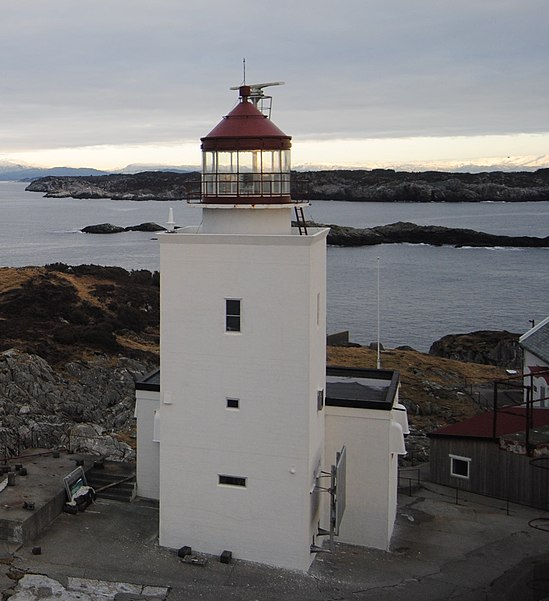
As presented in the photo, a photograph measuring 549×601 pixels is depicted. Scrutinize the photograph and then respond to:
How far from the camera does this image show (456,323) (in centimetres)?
5503

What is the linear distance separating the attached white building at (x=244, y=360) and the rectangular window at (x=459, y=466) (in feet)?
17.7

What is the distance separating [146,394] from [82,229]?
12172cm

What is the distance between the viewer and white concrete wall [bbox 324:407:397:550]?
45.3ft

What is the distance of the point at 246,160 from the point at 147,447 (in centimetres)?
627

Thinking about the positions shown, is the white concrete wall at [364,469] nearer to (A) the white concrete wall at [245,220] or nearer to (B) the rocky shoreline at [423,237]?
(A) the white concrete wall at [245,220]

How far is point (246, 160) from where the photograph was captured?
12.2 metres

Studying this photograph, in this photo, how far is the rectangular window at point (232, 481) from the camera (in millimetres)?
12711

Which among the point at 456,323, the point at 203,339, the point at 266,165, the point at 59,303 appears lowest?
the point at 456,323

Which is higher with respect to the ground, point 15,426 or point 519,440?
point 519,440

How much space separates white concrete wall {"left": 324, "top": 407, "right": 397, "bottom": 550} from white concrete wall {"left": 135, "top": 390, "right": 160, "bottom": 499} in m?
3.53

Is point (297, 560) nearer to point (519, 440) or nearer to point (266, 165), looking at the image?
point (519, 440)

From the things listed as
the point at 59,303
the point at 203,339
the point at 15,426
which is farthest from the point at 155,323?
the point at 203,339

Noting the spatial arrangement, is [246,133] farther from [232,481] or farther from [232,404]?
[232,481]

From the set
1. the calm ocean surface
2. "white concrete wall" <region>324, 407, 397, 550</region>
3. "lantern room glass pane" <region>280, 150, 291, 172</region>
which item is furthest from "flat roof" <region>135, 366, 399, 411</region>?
the calm ocean surface
